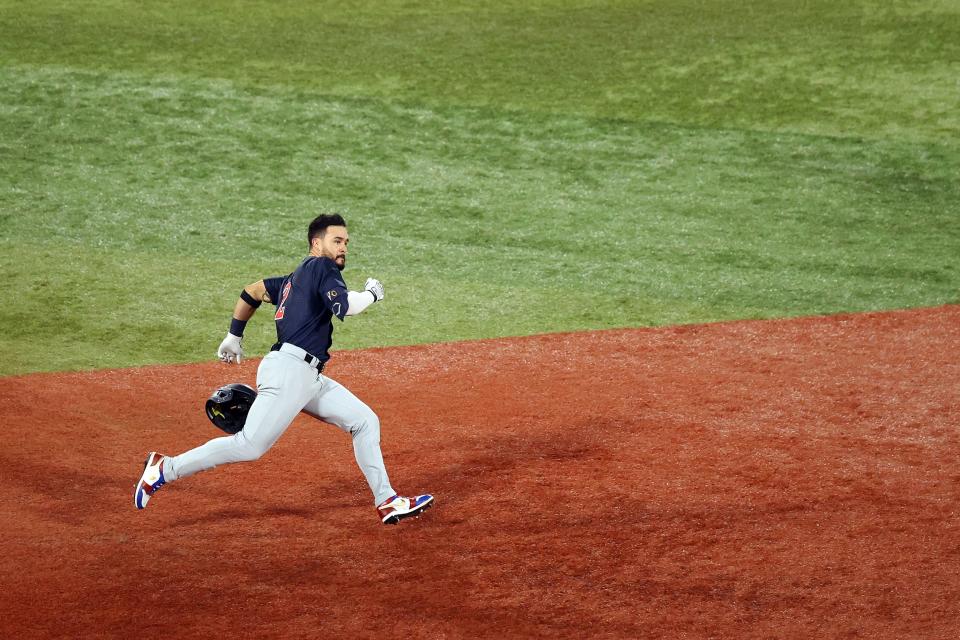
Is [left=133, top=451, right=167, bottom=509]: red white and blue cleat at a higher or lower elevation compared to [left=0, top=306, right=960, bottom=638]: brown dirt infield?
higher

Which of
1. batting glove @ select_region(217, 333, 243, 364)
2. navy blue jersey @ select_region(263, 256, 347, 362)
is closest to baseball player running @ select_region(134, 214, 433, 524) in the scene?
navy blue jersey @ select_region(263, 256, 347, 362)

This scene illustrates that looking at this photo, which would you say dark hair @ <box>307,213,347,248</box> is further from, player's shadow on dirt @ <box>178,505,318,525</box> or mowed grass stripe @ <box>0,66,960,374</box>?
mowed grass stripe @ <box>0,66,960,374</box>

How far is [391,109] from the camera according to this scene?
1320cm

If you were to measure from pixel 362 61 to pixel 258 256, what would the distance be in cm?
496

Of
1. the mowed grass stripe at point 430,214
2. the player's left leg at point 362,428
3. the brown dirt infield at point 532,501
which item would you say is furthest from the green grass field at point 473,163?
the player's left leg at point 362,428

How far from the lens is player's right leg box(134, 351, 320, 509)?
5.64 meters

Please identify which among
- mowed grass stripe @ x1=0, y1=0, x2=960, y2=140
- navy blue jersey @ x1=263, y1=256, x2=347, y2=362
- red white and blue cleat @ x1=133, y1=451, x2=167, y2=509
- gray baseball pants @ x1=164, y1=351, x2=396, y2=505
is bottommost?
red white and blue cleat @ x1=133, y1=451, x2=167, y2=509

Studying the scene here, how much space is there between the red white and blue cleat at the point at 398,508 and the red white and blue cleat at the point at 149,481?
3.64 feet

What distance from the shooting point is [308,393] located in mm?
Answer: 5711

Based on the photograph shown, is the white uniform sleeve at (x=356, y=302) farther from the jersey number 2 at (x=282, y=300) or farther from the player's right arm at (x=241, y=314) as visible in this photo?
the player's right arm at (x=241, y=314)

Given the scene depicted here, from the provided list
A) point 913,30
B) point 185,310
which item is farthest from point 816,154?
point 185,310

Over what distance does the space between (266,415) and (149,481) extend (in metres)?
0.71

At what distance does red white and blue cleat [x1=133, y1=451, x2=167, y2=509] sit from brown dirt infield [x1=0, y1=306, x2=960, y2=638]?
164mm

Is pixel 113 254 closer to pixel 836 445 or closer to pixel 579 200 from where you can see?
pixel 579 200
